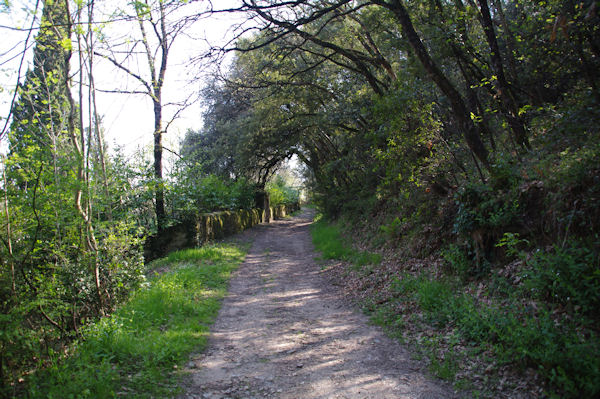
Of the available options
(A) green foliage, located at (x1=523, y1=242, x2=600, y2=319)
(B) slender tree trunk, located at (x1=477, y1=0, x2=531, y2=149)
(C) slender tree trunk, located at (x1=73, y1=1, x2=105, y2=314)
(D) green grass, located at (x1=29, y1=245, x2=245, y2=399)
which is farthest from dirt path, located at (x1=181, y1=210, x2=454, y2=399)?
(B) slender tree trunk, located at (x1=477, y1=0, x2=531, y2=149)

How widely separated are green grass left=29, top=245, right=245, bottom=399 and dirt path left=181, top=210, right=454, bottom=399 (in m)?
0.29

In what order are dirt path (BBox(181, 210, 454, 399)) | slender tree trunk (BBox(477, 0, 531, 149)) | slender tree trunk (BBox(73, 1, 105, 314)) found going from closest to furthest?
dirt path (BBox(181, 210, 454, 399)), slender tree trunk (BBox(73, 1, 105, 314)), slender tree trunk (BBox(477, 0, 531, 149))

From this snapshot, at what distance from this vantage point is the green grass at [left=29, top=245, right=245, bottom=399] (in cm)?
367

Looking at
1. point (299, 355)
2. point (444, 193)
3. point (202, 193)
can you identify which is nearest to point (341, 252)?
point (444, 193)

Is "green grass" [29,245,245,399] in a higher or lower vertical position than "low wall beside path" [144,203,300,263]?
lower

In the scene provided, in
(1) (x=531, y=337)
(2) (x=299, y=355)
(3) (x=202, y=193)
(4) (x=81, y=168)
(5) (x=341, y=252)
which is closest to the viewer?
(1) (x=531, y=337)

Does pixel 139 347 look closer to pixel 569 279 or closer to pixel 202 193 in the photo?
pixel 569 279

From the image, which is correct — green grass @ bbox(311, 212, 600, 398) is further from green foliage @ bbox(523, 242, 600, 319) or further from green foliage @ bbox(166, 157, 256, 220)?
green foliage @ bbox(166, 157, 256, 220)

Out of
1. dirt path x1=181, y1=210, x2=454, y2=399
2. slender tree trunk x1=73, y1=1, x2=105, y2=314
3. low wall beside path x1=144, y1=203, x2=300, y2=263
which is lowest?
dirt path x1=181, y1=210, x2=454, y2=399

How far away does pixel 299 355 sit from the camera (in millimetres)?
4812

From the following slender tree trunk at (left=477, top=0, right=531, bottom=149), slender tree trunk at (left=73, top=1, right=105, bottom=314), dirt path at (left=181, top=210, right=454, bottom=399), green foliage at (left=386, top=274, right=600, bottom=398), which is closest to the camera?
green foliage at (left=386, top=274, right=600, bottom=398)

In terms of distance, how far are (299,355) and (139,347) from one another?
2.05m

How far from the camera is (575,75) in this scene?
6656 millimetres

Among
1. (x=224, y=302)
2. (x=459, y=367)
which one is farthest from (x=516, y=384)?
(x=224, y=302)
